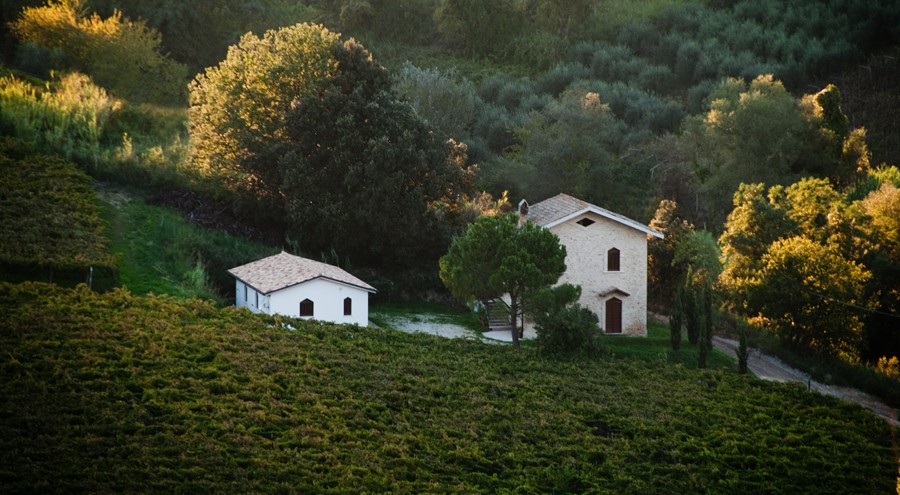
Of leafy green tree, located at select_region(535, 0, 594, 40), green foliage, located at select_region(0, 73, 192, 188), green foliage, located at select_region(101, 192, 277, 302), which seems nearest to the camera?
green foliage, located at select_region(101, 192, 277, 302)

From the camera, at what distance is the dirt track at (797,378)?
3925 centimetres

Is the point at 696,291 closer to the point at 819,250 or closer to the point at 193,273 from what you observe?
the point at 819,250

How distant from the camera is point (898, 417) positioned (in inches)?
1512

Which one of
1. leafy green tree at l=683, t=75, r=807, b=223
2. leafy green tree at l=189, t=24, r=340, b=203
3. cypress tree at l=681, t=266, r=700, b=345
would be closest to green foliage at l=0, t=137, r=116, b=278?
leafy green tree at l=189, t=24, r=340, b=203

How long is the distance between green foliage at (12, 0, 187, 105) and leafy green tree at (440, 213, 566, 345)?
25549mm

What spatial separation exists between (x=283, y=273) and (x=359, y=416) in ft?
36.7

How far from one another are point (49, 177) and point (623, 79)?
39.2 m

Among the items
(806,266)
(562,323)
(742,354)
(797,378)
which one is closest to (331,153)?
(562,323)

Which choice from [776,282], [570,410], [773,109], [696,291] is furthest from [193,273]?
[773,109]

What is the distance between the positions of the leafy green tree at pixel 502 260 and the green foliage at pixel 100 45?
83.8ft

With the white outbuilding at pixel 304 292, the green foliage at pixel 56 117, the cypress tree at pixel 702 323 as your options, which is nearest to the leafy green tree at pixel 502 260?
the white outbuilding at pixel 304 292

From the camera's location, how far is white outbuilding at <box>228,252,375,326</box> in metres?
39.1

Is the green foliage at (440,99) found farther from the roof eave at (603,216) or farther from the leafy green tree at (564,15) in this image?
the roof eave at (603,216)

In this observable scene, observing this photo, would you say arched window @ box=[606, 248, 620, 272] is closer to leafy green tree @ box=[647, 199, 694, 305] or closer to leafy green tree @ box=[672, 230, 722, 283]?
leafy green tree @ box=[672, 230, 722, 283]
